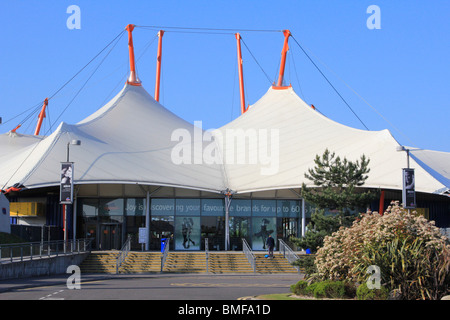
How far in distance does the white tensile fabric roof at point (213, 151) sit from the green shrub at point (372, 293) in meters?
19.3

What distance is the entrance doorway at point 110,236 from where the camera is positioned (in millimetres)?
42469

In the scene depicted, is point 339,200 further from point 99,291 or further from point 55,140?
point 55,140

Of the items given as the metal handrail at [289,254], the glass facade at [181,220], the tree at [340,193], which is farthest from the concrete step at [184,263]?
the tree at [340,193]

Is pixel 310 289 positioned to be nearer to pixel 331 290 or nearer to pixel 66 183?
pixel 331 290

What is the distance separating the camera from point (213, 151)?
4453 centimetres

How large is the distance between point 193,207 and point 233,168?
363 cm

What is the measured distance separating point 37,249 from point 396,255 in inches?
685

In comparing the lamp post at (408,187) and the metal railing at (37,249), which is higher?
the lamp post at (408,187)

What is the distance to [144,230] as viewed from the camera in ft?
129

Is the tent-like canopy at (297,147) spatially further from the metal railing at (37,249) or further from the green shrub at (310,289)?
the green shrub at (310,289)

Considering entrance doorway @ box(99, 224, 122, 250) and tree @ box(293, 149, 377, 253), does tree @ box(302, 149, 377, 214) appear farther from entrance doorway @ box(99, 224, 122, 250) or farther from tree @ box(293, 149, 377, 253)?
entrance doorway @ box(99, 224, 122, 250)

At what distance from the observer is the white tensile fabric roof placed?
1476 inches

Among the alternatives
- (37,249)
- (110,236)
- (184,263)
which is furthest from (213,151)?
(37,249)
